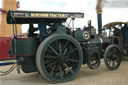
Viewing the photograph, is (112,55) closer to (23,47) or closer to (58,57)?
(58,57)

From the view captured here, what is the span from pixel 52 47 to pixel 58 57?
1.06ft

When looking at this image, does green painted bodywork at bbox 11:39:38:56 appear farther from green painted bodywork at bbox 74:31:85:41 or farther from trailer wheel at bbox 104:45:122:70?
trailer wheel at bbox 104:45:122:70

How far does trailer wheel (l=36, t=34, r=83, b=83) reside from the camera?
14.0ft

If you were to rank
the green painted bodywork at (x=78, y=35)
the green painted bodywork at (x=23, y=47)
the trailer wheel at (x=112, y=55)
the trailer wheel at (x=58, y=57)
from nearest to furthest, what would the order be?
the trailer wheel at (x=58, y=57) → the green painted bodywork at (x=23, y=47) → the green painted bodywork at (x=78, y=35) → the trailer wheel at (x=112, y=55)

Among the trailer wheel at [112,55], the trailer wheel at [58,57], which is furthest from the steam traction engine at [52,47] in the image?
the trailer wheel at [112,55]

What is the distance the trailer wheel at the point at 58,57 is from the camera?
14.0 feet

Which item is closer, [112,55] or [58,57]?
[58,57]

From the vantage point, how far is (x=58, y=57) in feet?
14.9

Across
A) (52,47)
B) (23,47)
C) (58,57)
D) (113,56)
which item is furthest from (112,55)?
(23,47)

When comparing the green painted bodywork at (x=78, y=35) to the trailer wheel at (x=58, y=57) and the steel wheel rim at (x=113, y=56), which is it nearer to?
the trailer wheel at (x=58, y=57)

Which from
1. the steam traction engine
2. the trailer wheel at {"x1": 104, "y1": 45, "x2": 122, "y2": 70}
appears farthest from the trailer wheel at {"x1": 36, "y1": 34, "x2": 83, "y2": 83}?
the trailer wheel at {"x1": 104, "y1": 45, "x2": 122, "y2": 70}

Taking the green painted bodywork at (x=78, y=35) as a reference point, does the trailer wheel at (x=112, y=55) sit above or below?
below

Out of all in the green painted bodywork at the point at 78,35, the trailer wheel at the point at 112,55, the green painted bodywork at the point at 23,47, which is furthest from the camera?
the trailer wheel at the point at 112,55

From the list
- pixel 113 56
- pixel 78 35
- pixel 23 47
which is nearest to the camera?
pixel 23 47
